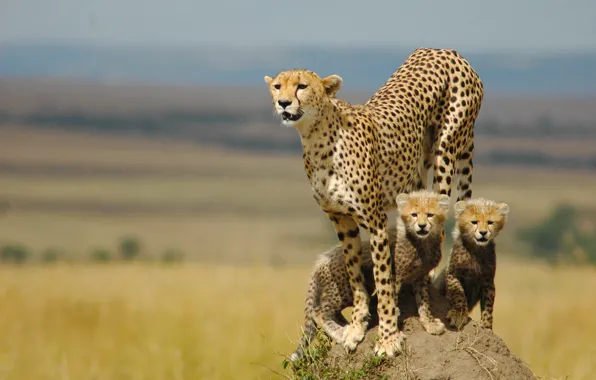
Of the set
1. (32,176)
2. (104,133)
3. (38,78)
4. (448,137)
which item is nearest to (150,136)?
(104,133)

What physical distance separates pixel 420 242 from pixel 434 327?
494 millimetres

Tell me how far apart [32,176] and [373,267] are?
9071 cm

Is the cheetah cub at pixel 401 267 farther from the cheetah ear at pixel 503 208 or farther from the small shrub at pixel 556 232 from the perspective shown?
the small shrub at pixel 556 232

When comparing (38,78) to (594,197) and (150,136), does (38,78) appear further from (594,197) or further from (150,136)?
(594,197)

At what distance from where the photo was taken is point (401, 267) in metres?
7.56

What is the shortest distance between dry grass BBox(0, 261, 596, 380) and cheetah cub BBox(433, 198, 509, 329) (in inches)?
101

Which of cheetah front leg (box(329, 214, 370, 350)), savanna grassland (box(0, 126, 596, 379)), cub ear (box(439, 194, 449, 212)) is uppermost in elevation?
cub ear (box(439, 194, 449, 212))

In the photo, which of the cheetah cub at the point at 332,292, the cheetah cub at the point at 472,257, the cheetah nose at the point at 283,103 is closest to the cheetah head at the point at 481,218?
the cheetah cub at the point at 472,257

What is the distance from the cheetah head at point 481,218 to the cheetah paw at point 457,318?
0.44m

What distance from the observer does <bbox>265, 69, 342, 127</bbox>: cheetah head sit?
7.14 meters

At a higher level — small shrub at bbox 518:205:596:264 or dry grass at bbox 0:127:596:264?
small shrub at bbox 518:205:596:264

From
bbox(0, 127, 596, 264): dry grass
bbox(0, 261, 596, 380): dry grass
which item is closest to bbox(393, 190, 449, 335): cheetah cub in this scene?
bbox(0, 261, 596, 380): dry grass

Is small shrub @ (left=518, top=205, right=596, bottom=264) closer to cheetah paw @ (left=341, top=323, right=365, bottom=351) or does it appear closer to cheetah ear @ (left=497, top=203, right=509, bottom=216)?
cheetah paw @ (left=341, top=323, right=365, bottom=351)

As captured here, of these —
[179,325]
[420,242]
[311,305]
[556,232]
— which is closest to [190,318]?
[179,325]
